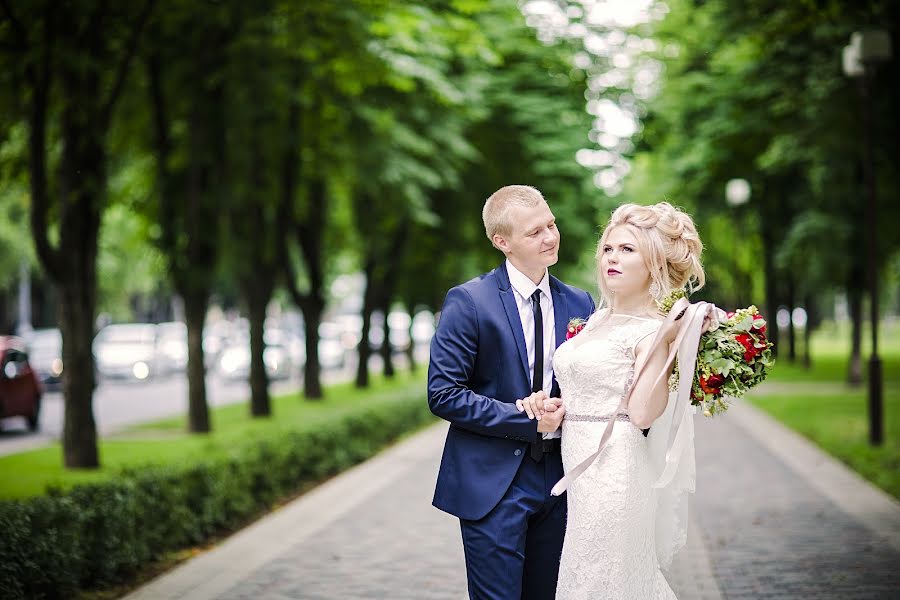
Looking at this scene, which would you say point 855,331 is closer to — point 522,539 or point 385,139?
point 385,139

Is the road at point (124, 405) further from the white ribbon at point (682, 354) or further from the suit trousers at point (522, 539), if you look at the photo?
the white ribbon at point (682, 354)

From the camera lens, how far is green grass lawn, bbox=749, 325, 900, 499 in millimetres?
13484

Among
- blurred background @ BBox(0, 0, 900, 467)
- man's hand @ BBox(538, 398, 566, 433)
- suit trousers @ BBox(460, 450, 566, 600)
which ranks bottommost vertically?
suit trousers @ BBox(460, 450, 566, 600)

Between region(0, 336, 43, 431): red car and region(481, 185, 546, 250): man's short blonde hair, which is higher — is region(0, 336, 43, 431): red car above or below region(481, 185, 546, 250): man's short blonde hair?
below

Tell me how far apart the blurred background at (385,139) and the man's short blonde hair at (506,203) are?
25.5 feet

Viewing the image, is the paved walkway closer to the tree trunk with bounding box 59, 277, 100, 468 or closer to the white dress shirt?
the tree trunk with bounding box 59, 277, 100, 468

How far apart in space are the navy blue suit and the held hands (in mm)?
41

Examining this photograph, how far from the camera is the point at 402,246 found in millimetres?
28906

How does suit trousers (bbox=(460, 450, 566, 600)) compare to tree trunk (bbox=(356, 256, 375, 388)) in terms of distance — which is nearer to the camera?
→ suit trousers (bbox=(460, 450, 566, 600))

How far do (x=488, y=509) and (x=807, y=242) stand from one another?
74.9ft

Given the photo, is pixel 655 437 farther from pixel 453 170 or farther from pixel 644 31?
pixel 644 31

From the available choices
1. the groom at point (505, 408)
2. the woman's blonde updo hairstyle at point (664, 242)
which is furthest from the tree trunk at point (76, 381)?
the woman's blonde updo hairstyle at point (664, 242)

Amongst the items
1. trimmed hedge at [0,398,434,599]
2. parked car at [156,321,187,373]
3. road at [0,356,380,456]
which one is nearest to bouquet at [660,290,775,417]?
trimmed hedge at [0,398,434,599]

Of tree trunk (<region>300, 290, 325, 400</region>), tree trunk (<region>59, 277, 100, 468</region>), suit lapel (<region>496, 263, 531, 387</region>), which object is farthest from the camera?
tree trunk (<region>300, 290, 325, 400</region>)
